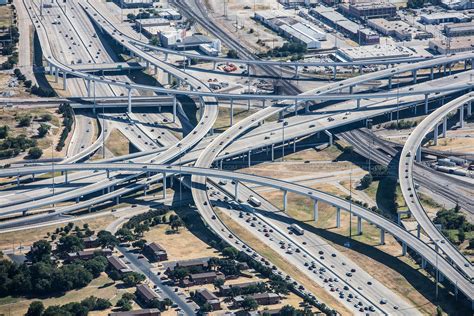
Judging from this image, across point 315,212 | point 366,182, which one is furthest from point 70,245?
point 366,182

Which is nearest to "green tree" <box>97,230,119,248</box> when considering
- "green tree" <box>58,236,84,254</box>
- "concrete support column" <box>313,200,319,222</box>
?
"green tree" <box>58,236,84,254</box>

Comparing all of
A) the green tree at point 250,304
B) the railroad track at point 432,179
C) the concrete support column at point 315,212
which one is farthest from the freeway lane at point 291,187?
the green tree at point 250,304

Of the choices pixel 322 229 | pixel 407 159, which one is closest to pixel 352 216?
pixel 322 229

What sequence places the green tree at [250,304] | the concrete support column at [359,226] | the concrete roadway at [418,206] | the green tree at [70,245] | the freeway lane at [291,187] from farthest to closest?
1. the concrete support column at [359,226]
2. the green tree at [70,245]
3. the freeway lane at [291,187]
4. the concrete roadway at [418,206]
5. the green tree at [250,304]

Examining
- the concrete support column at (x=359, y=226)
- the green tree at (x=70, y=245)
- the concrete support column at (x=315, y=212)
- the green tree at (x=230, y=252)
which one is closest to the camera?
the green tree at (x=230, y=252)

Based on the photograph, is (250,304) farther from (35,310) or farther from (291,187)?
(291,187)

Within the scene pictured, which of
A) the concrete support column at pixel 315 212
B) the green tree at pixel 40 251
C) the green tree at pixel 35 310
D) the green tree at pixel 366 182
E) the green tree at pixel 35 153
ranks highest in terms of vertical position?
the green tree at pixel 35 153

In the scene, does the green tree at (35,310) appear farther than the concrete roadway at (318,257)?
No

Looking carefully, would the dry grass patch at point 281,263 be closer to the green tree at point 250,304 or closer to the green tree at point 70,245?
the green tree at point 250,304

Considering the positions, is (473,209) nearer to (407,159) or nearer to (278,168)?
(407,159)

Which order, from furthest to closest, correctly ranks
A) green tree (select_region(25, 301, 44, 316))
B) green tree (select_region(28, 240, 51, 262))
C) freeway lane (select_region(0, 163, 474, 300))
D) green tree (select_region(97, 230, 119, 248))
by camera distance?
green tree (select_region(97, 230, 119, 248)), green tree (select_region(28, 240, 51, 262)), freeway lane (select_region(0, 163, 474, 300)), green tree (select_region(25, 301, 44, 316))

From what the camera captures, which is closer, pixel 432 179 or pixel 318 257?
pixel 318 257

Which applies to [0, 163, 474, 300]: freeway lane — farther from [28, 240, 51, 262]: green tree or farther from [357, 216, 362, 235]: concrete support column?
[28, 240, 51, 262]: green tree
